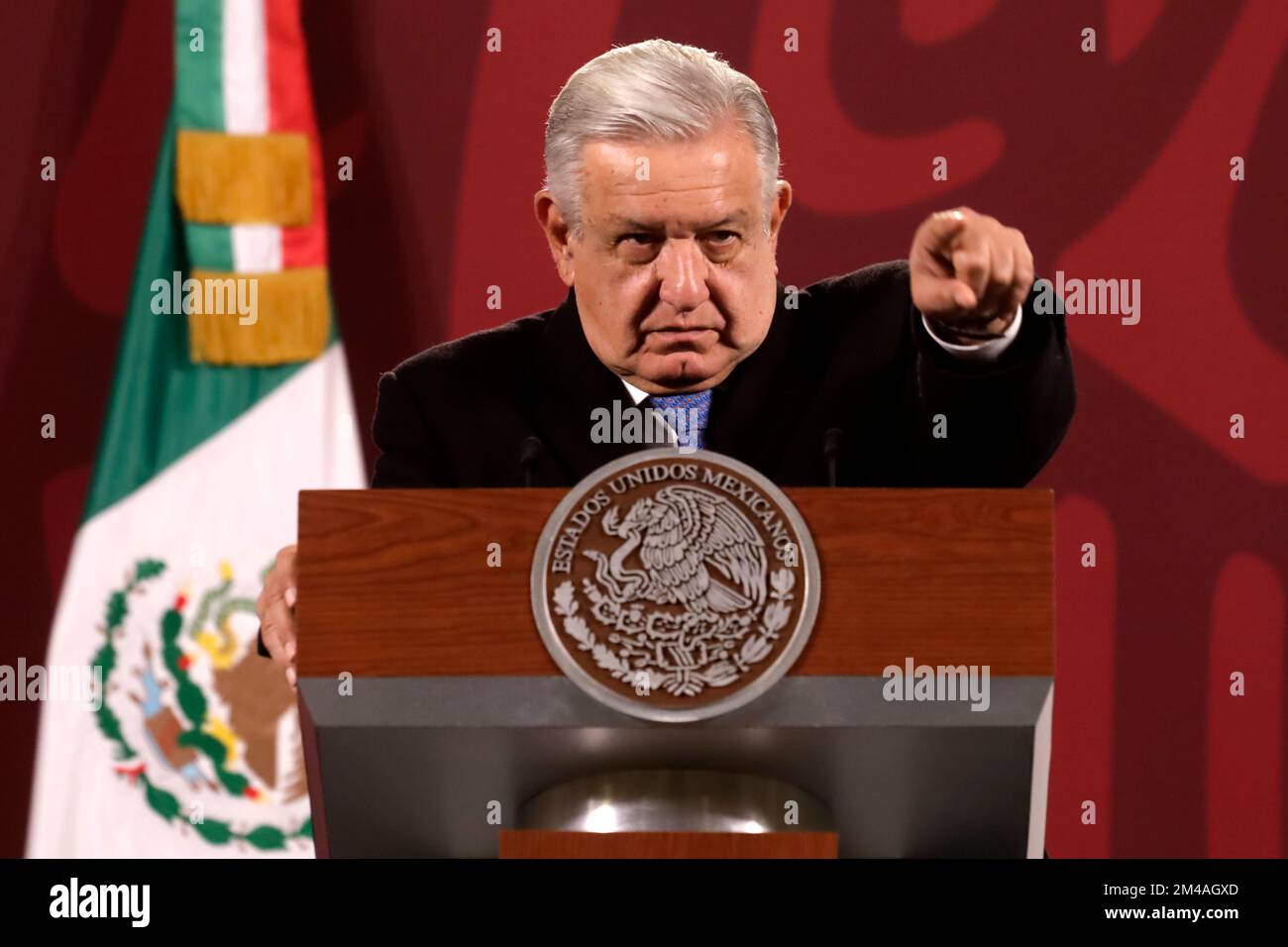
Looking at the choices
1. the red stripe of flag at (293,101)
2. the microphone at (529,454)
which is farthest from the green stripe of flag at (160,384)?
the microphone at (529,454)

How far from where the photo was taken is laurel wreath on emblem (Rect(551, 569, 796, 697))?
132 cm

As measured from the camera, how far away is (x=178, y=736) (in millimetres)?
3330

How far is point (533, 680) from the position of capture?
1321 mm

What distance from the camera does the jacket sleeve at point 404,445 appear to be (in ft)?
6.42

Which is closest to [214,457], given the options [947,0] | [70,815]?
[70,815]

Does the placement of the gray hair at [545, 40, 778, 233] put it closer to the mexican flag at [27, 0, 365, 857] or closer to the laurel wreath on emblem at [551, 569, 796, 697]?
the laurel wreath on emblem at [551, 569, 796, 697]

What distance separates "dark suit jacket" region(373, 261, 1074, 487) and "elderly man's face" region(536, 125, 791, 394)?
62mm

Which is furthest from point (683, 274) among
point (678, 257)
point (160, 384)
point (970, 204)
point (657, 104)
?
point (160, 384)

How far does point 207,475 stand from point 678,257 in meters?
1.86

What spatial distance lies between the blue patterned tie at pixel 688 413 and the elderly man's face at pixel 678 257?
0.01 m

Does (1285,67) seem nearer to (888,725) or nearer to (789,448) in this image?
(789,448)

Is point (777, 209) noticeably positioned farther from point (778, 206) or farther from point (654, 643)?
point (654, 643)
